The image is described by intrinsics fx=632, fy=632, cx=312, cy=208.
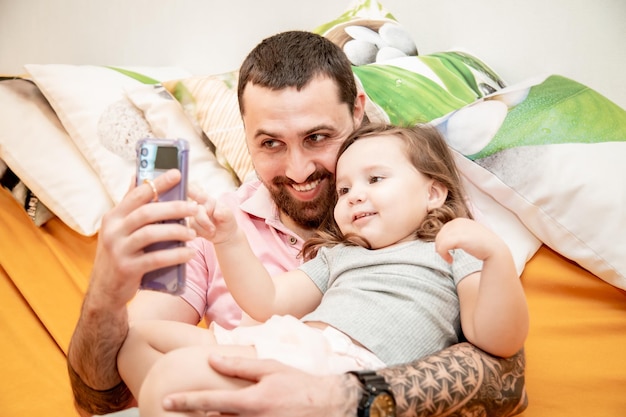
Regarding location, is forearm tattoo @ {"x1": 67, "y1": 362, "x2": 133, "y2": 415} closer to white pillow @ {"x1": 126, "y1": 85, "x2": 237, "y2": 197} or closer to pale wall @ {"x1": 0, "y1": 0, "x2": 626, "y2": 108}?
white pillow @ {"x1": 126, "y1": 85, "x2": 237, "y2": 197}

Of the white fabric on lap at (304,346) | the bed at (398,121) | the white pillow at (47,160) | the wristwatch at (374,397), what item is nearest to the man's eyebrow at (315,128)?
the bed at (398,121)

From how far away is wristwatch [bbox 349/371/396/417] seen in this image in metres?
0.92

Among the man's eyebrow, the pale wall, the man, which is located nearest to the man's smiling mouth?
the man

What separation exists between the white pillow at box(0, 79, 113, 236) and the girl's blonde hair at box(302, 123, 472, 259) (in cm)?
75

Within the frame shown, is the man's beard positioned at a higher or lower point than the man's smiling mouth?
lower

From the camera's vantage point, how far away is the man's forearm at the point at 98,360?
1.03m

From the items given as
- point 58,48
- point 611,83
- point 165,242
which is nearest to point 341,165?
point 165,242

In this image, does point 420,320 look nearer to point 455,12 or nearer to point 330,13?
point 455,12

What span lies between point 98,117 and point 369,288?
3.80 feet

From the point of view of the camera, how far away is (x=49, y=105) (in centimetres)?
200

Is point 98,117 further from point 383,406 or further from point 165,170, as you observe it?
point 383,406

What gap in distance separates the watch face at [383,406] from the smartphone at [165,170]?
327mm

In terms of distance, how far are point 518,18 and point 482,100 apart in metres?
0.49

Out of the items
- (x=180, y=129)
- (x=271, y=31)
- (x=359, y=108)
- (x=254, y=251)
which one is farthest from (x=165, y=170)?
(x=271, y=31)
